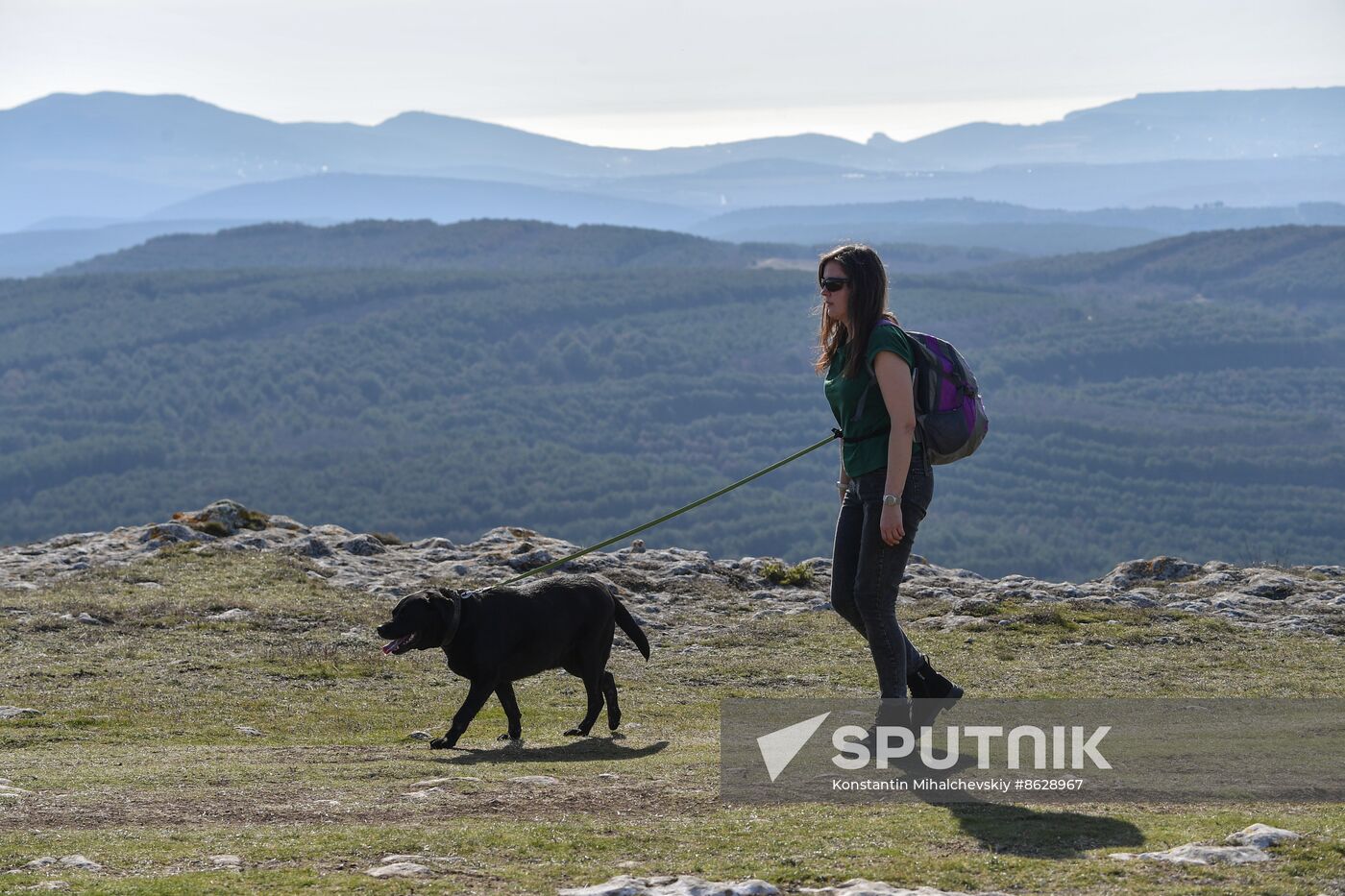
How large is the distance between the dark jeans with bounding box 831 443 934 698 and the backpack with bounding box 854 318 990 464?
0.15m

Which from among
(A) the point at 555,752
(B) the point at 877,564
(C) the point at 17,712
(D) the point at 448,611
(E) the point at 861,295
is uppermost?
(E) the point at 861,295

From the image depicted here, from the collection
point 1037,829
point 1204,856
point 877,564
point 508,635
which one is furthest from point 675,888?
point 508,635

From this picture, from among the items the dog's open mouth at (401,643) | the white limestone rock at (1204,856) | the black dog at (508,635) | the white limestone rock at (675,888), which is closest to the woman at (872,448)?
the white limestone rock at (1204,856)

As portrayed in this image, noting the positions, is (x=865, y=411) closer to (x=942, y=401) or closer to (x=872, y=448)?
(x=872, y=448)

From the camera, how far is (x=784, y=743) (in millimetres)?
10406

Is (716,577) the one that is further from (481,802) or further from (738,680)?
(481,802)

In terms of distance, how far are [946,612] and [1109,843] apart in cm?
1293

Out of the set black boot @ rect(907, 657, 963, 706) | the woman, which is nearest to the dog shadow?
black boot @ rect(907, 657, 963, 706)

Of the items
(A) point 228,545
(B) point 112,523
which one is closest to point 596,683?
(A) point 228,545

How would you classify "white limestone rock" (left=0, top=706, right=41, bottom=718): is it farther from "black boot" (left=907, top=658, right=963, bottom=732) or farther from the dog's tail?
"black boot" (left=907, top=658, right=963, bottom=732)

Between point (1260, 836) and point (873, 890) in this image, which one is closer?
point (873, 890)

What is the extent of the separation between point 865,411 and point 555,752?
411 centimetres

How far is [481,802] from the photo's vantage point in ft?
29.8

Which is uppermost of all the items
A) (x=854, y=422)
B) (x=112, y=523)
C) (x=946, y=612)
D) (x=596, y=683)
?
(x=854, y=422)
